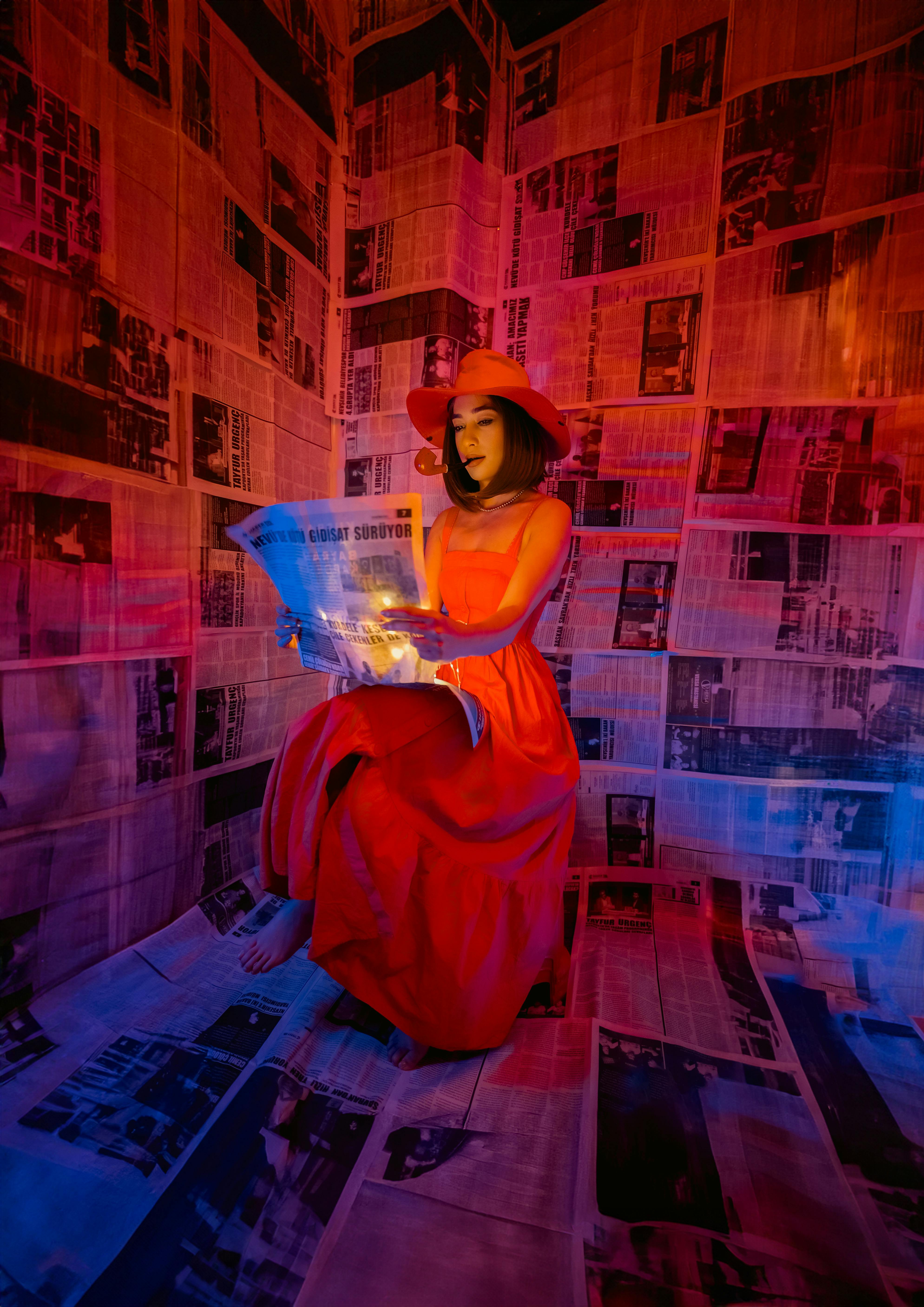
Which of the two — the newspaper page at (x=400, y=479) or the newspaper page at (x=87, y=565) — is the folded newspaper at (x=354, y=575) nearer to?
the newspaper page at (x=87, y=565)

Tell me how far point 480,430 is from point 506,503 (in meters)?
0.12

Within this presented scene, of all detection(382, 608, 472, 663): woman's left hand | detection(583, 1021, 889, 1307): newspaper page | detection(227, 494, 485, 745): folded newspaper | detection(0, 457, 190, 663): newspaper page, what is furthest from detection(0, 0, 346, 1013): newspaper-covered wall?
detection(583, 1021, 889, 1307): newspaper page

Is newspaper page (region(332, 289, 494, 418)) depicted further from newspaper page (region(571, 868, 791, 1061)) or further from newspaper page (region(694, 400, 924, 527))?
newspaper page (region(571, 868, 791, 1061))

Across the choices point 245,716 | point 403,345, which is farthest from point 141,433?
point 403,345

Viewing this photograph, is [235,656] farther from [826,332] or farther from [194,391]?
[826,332]

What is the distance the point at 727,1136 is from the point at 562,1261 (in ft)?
0.85

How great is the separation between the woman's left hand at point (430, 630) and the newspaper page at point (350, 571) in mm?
12

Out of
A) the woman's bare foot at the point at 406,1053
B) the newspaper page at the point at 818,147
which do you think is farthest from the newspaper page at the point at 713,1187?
the newspaper page at the point at 818,147

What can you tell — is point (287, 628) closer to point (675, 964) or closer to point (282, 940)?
point (282, 940)

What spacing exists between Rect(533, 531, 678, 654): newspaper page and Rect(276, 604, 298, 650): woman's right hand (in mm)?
623

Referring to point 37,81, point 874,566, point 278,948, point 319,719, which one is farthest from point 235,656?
point 874,566

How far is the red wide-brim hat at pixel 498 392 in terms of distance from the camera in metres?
0.88

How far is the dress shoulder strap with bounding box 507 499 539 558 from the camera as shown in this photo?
0.90 meters

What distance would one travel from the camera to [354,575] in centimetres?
68
